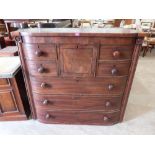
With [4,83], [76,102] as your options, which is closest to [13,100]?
[4,83]

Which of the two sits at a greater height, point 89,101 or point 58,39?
point 58,39

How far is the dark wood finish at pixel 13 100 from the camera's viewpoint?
1.61 meters

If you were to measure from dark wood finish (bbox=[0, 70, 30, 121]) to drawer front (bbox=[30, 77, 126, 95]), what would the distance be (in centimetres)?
24

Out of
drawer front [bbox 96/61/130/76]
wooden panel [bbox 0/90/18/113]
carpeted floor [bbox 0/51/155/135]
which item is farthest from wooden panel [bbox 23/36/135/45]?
carpeted floor [bbox 0/51/155/135]

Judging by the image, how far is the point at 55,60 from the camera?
136cm

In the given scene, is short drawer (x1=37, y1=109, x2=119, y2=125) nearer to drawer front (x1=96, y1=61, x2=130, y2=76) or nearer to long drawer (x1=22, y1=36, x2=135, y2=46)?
drawer front (x1=96, y1=61, x2=130, y2=76)

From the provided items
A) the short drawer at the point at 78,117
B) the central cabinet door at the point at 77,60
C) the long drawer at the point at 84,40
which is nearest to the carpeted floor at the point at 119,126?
the short drawer at the point at 78,117

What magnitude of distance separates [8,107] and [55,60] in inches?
38.3

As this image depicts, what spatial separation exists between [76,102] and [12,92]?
0.78 meters

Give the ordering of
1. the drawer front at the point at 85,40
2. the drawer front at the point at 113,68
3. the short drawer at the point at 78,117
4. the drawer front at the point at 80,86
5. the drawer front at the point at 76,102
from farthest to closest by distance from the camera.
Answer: the short drawer at the point at 78,117, the drawer front at the point at 76,102, the drawer front at the point at 80,86, the drawer front at the point at 113,68, the drawer front at the point at 85,40

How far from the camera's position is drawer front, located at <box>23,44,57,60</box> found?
1300 millimetres

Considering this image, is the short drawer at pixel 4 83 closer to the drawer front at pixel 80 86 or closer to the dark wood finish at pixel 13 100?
the dark wood finish at pixel 13 100

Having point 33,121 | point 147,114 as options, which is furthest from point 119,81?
point 33,121
